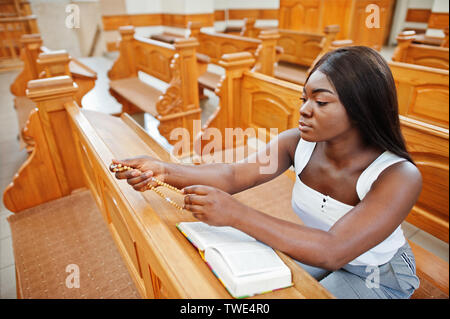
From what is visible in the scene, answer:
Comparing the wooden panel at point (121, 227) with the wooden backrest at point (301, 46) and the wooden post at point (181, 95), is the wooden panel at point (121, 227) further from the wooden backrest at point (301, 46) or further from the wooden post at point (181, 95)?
the wooden backrest at point (301, 46)

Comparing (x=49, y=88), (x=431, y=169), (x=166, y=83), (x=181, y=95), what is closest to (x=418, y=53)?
(x=431, y=169)

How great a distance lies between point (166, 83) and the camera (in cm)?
462

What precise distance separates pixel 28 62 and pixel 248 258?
233 inches

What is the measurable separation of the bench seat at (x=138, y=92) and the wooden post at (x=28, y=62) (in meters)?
1.40

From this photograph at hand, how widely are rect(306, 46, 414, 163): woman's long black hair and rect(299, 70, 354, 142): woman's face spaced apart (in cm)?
2

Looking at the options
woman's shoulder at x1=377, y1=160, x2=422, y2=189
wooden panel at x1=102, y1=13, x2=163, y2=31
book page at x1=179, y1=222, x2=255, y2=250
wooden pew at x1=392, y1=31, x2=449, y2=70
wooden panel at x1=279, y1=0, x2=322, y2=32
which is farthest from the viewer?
wooden panel at x1=102, y1=13, x2=163, y2=31

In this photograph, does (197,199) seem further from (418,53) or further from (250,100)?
(418,53)

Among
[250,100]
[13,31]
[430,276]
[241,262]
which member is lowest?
[430,276]

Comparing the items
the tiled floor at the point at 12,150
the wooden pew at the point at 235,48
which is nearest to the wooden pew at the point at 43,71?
the tiled floor at the point at 12,150

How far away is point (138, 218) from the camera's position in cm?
103

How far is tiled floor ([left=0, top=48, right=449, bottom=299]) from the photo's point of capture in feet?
8.25

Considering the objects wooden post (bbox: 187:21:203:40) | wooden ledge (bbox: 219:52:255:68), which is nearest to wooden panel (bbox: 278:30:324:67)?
wooden post (bbox: 187:21:203:40)

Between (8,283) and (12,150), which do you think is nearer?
(8,283)

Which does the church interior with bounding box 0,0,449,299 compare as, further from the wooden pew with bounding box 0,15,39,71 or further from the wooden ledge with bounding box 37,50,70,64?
the wooden pew with bounding box 0,15,39,71
